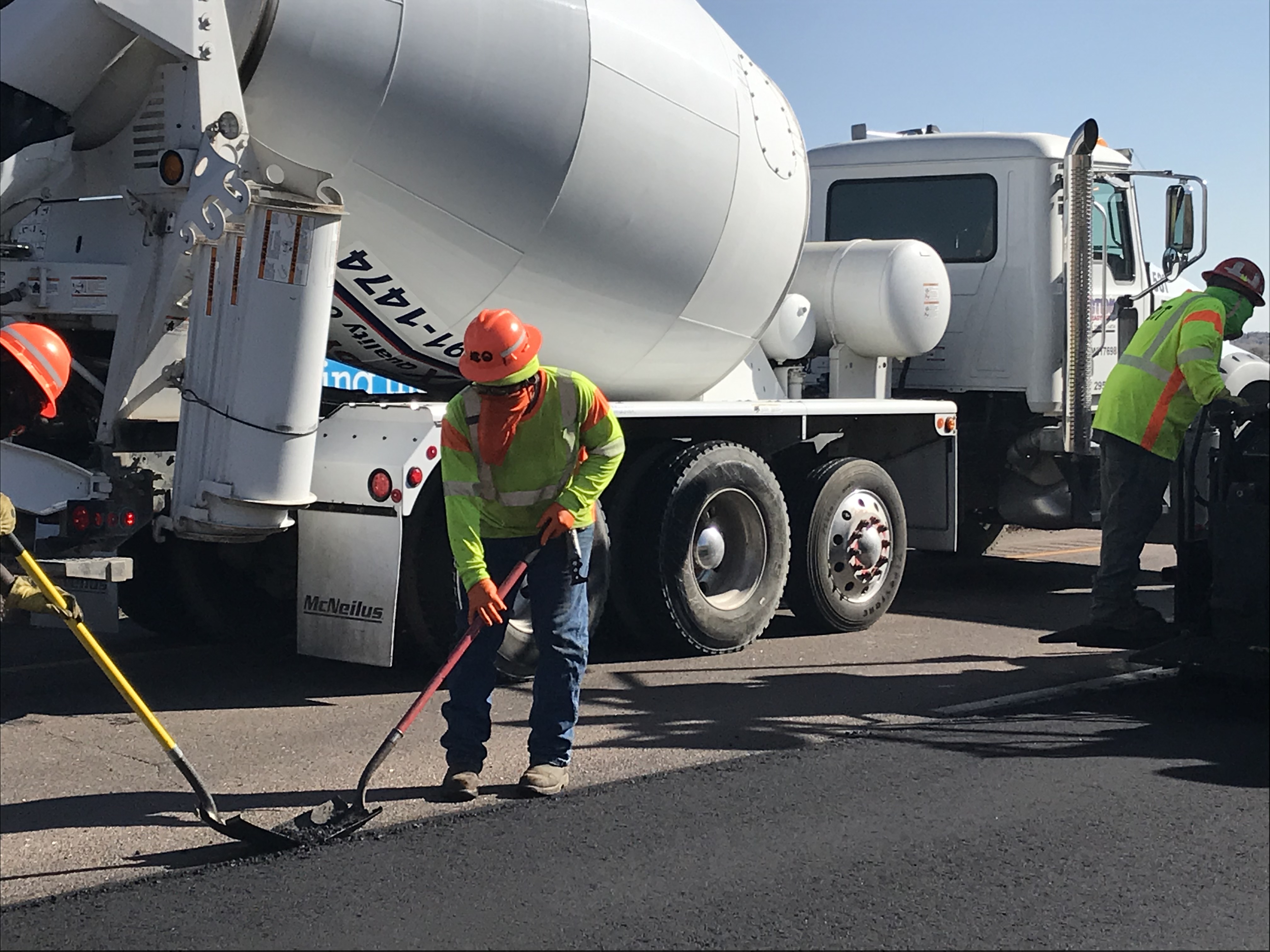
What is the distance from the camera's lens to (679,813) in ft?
16.8

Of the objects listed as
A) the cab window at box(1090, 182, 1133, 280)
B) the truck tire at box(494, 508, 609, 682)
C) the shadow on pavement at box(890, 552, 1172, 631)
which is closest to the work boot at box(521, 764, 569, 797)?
the truck tire at box(494, 508, 609, 682)

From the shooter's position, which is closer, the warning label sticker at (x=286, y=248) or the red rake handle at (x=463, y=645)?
the red rake handle at (x=463, y=645)

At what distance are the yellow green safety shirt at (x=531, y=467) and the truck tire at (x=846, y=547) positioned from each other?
347cm

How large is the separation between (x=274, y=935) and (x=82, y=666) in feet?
13.9

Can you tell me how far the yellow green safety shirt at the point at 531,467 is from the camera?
5.41 meters

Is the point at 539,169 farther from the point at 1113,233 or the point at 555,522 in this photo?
the point at 1113,233

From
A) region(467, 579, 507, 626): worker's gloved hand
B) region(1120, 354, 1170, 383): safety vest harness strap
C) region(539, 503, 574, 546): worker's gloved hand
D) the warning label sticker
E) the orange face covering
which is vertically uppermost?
the warning label sticker

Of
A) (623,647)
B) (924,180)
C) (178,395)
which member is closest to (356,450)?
(178,395)

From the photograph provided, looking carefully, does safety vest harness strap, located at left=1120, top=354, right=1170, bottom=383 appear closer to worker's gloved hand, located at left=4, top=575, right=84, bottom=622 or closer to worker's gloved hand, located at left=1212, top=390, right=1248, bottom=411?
worker's gloved hand, located at left=1212, top=390, right=1248, bottom=411

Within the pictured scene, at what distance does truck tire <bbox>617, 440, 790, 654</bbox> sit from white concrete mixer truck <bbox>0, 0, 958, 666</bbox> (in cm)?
2

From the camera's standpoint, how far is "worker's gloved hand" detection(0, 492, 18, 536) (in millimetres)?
4785

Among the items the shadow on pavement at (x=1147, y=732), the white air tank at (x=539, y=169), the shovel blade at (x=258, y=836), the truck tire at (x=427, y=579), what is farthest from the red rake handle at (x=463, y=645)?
the white air tank at (x=539, y=169)

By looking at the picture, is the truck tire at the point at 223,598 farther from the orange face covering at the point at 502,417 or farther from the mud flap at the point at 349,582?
the orange face covering at the point at 502,417

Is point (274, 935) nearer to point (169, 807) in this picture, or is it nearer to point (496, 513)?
point (169, 807)
